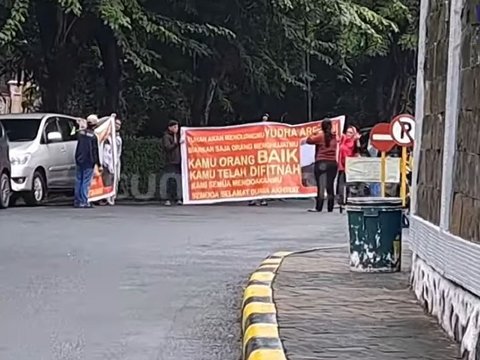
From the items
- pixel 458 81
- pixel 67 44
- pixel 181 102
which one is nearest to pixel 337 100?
pixel 181 102

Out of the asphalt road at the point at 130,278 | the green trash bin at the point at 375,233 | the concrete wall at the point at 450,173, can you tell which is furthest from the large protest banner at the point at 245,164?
the concrete wall at the point at 450,173

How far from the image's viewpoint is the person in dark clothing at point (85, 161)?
21.7 meters

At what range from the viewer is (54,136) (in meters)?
Answer: 22.9

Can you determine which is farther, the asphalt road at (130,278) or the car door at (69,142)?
the car door at (69,142)

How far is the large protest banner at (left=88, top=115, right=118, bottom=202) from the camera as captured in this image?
74.2 ft

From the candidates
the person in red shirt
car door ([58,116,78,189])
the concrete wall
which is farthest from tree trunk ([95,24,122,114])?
the concrete wall

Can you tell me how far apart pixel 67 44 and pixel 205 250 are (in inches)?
526

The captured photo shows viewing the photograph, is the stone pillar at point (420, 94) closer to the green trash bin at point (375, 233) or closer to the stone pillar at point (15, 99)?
the green trash bin at point (375, 233)

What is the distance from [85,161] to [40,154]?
1.09 meters

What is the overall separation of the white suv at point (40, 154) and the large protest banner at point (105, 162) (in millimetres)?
786

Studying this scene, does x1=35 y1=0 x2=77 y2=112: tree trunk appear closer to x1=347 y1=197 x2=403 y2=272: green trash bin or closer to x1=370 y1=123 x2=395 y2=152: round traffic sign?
x1=370 y1=123 x2=395 y2=152: round traffic sign

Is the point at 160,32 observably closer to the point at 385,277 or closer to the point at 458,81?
the point at 385,277

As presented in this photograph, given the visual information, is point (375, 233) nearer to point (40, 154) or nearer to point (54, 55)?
point (40, 154)

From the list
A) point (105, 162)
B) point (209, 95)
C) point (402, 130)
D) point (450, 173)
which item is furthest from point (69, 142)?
point (450, 173)
